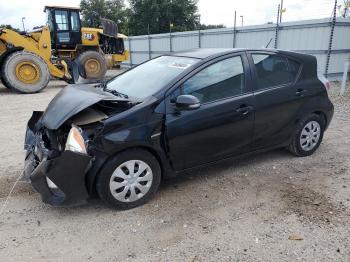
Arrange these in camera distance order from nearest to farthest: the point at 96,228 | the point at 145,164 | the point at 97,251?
1. the point at 97,251
2. the point at 96,228
3. the point at 145,164

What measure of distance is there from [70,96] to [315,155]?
11.8 feet

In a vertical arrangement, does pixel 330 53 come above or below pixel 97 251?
above

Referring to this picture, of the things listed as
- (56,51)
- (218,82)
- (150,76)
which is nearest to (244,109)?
(218,82)

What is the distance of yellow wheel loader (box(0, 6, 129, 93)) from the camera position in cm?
1101

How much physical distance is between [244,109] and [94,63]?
1170cm

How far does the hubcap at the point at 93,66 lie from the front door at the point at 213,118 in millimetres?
11356

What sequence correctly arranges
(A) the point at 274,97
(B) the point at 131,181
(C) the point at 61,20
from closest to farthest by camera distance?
(B) the point at 131,181 < (A) the point at 274,97 < (C) the point at 61,20

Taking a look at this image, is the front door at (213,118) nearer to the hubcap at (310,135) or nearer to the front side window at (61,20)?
the hubcap at (310,135)

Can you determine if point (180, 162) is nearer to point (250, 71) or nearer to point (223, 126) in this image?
point (223, 126)

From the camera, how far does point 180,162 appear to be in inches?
145

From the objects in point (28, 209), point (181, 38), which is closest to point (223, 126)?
point (28, 209)

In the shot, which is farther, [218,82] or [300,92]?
[300,92]

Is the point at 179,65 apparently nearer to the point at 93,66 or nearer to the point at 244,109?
the point at 244,109

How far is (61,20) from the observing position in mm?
13758
